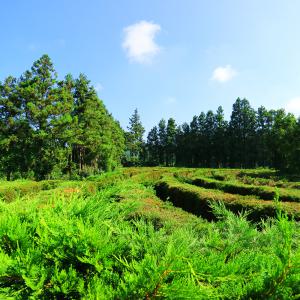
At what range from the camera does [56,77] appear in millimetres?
37969

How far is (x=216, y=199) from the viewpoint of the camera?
58.3ft

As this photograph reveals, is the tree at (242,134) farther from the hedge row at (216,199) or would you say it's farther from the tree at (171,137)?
the hedge row at (216,199)

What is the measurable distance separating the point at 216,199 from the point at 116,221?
15194 mm

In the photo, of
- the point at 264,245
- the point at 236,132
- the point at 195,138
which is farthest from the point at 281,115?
the point at 264,245

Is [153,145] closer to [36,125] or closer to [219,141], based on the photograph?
[219,141]

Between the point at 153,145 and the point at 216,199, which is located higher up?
the point at 153,145

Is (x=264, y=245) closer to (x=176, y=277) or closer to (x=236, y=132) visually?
(x=176, y=277)

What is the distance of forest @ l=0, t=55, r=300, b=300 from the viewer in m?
2.12

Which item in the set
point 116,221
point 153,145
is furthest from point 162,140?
point 116,221

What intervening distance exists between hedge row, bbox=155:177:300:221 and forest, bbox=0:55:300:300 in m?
0.07

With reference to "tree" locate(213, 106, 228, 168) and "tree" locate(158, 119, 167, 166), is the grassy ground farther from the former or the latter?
"tree" locate(158, 119, 167, 166)

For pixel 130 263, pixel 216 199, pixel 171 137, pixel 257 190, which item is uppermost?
pixel 171 137

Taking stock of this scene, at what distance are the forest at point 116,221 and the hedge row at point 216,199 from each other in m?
0.07

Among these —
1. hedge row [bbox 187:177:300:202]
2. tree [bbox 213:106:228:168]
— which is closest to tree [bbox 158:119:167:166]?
tree [bbox 213:106:228:168]
